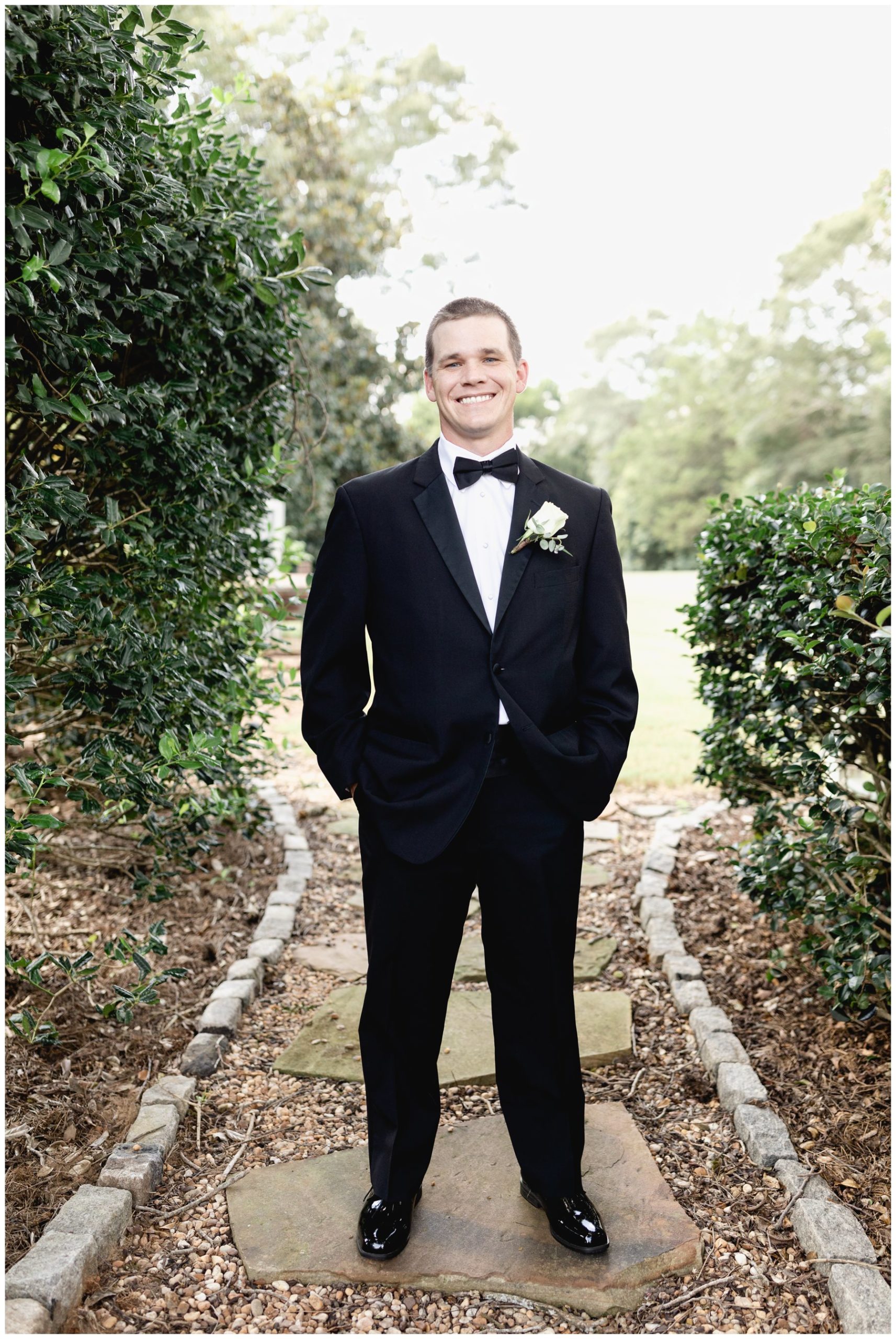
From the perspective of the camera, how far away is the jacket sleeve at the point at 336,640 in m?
2.24

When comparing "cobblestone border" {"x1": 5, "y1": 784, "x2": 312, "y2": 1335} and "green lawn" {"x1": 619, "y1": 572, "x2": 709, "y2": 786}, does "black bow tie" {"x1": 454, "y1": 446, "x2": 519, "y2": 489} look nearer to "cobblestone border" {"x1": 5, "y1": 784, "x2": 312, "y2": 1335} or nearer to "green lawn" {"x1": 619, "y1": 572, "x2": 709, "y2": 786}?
"green lawn" {"x1": 619, "y1": 572, "x2": 709, "y2": 786}

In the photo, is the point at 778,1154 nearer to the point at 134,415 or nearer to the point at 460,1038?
the point at 460,1038

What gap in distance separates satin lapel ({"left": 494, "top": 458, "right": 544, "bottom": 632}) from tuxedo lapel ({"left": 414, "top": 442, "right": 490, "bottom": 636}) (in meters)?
0.03

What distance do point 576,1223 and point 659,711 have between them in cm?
790

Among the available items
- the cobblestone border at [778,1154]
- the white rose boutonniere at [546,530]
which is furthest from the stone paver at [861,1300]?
the white rose boutonniere at [546,530]

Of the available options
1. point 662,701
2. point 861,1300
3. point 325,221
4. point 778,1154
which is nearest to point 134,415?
point 778,1154

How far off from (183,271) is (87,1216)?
8.21 ft

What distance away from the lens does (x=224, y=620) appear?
3689 mm

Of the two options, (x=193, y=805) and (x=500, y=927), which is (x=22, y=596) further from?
(x=500, y=927)

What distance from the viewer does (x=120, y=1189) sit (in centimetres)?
234

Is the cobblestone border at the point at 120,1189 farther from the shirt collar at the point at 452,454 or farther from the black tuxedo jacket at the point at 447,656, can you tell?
the shirt collar at the point at 452,454

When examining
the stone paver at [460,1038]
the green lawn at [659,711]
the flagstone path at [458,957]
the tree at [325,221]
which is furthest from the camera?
the tree at [325,221]

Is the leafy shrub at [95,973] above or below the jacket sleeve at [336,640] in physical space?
below

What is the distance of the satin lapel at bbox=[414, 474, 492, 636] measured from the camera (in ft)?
7.06
